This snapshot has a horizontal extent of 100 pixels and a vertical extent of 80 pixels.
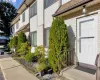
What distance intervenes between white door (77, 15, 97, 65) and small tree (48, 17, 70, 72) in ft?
2.17

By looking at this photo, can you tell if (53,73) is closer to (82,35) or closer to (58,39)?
(58,39)

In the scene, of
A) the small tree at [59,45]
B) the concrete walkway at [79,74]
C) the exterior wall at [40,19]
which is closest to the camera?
the concrete walkway at [79,74]

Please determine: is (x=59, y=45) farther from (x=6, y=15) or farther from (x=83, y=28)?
(x=6, y=15)

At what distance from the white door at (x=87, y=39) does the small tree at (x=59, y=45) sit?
660mm

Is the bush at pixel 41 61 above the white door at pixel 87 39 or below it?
below

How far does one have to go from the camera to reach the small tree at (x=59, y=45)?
1027cm

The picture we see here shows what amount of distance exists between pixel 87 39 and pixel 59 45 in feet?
4.80

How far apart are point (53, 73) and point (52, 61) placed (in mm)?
Answer: 642

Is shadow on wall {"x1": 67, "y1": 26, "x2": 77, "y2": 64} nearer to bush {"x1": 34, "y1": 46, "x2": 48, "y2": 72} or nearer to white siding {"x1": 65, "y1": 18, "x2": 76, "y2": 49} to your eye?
white siding {"x1": 65, "y1": 18, "x2": 76, "y2": 49}

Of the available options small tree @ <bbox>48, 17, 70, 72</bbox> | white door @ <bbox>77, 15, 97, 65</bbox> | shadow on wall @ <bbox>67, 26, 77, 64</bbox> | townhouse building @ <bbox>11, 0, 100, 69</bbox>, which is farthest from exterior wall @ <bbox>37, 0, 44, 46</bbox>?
white door @ <bbox>77, 15, 97, 65</bbox>

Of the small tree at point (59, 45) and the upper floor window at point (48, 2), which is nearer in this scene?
the small tree at point (59, 45)

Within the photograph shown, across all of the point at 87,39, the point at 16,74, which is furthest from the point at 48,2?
the point at 87,39

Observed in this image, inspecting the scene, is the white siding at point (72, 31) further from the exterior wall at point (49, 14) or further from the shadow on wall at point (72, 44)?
the exterior wall at point (49, 14)

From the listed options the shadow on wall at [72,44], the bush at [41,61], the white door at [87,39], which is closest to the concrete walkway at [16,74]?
the bush at [41,61]
